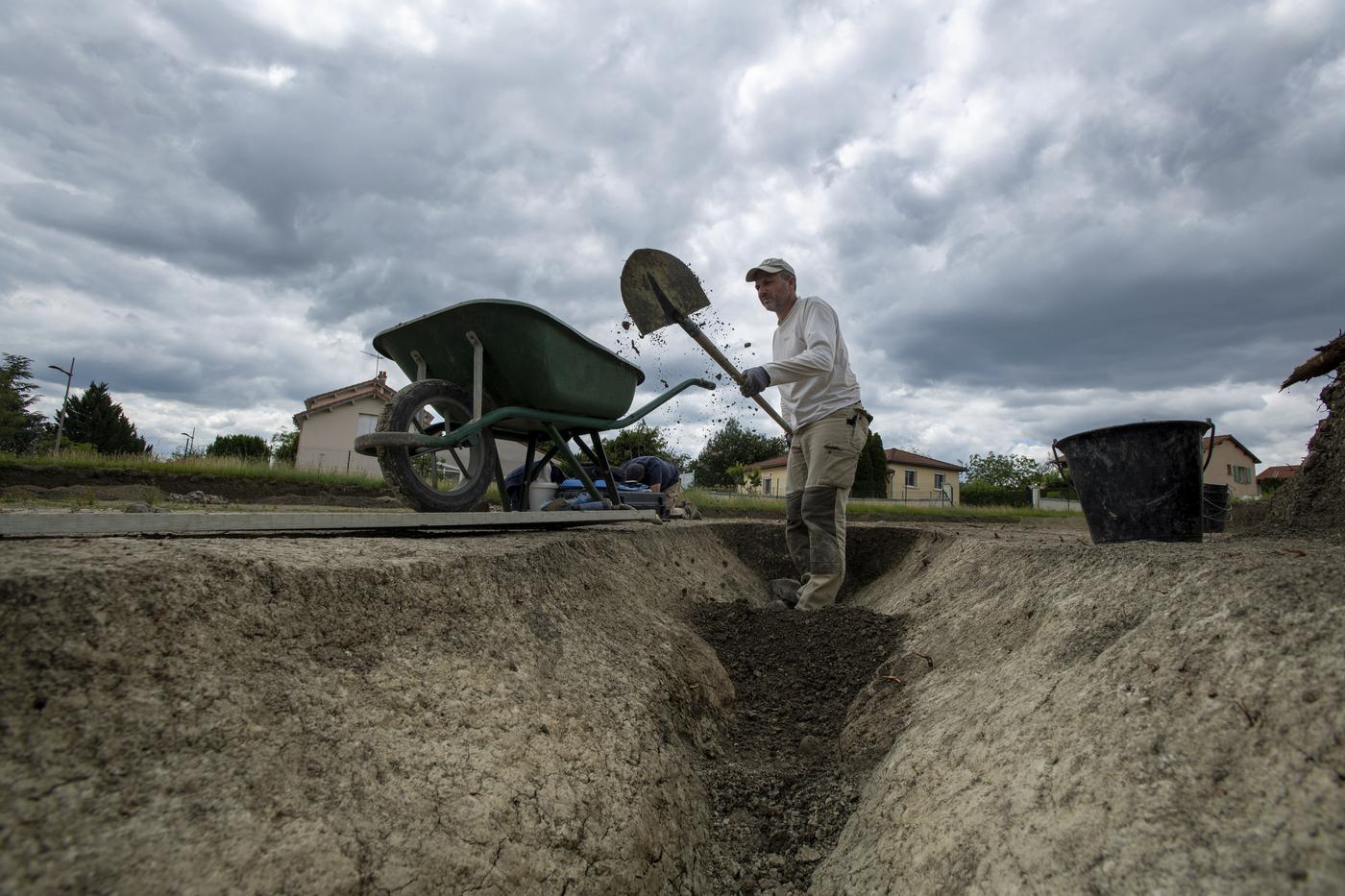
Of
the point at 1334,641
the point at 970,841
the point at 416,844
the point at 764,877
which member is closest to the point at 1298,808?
the point at 1334,641

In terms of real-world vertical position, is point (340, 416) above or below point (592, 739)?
above

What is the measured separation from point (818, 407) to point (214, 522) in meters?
3.01

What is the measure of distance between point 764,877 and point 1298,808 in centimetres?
116

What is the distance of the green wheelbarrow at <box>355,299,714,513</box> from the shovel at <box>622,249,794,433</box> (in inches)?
18.9

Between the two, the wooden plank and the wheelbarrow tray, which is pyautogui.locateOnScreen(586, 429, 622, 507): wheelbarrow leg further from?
the wooden plank

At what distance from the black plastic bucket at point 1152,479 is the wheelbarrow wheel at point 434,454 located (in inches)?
129

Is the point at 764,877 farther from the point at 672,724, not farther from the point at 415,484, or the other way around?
the point at 415,484

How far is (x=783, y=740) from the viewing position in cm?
231

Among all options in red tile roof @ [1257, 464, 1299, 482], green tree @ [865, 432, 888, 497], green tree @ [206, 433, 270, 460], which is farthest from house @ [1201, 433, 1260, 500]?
green tree @ [206, 433, 270, 460]

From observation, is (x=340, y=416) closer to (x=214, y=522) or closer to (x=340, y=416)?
(x=340, y=416)

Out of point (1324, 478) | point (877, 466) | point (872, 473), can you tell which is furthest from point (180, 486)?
point (877, 466)

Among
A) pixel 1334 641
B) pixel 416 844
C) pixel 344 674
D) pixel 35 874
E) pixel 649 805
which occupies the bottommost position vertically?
pixel 649 805

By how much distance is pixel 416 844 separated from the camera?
1.25m

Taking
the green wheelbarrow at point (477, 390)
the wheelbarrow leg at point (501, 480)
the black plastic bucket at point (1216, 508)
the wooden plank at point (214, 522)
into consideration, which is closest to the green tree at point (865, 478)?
the black plastic bucket at point (1216, 508)
